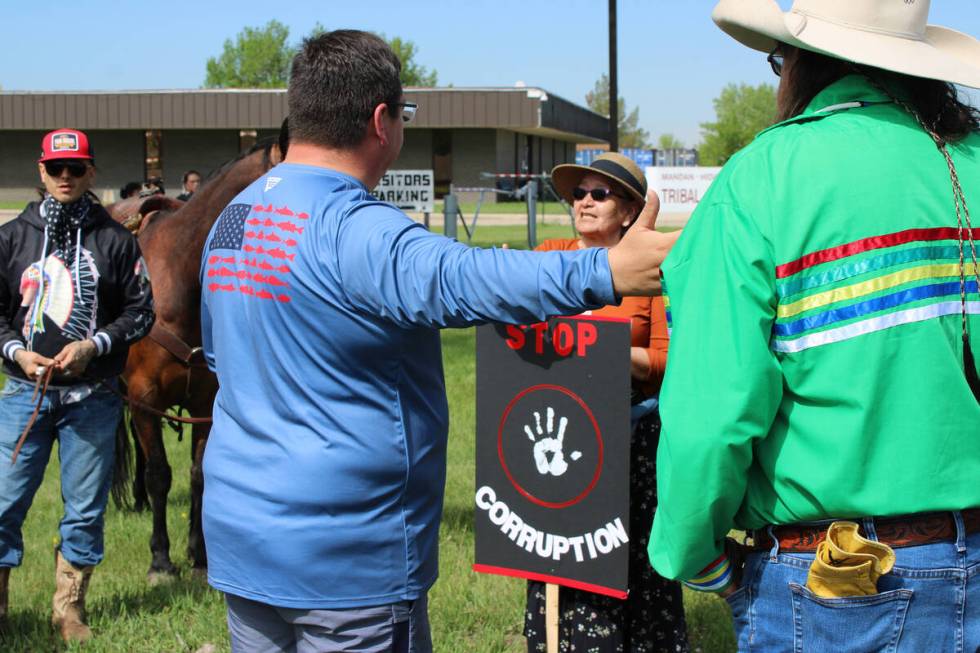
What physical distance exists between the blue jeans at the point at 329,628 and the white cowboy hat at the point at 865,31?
1.46 m

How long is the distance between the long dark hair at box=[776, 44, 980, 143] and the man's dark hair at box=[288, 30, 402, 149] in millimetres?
873

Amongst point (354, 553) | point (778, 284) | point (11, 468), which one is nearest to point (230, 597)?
point (354, 553)

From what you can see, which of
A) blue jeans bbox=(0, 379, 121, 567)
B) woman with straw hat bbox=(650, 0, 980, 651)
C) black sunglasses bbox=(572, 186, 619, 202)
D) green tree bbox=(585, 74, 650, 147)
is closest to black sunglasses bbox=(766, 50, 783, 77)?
woman with straw hat bbox=(650, 0, 980, 651)

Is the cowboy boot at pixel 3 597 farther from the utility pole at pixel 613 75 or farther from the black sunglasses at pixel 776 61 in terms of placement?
the utility pole at pixel 613 75

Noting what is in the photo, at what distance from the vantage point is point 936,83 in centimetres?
206

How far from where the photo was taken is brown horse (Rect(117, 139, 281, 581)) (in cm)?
530

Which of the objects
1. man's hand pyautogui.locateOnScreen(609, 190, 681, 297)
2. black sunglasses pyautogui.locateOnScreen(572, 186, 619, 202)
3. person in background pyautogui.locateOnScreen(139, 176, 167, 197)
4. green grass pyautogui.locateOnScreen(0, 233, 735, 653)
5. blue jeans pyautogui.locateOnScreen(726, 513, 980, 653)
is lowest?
green grass pyautogui.locateOnScreen(0, 233, 735, 653)

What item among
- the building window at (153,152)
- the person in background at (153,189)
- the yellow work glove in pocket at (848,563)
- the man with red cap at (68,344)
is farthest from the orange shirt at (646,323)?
the building window at (153,152)

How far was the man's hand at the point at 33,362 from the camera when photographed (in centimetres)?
421

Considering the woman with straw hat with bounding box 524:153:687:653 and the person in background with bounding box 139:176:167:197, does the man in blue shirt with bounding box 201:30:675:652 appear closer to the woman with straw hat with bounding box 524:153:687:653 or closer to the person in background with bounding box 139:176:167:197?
the woman with straw hat with bounding box 524:153:687:653

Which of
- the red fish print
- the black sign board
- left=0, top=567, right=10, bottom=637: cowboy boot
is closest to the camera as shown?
the red fish print

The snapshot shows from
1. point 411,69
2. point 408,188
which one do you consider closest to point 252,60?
point 411,69

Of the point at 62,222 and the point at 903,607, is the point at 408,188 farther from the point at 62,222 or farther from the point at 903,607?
the point at 903,607

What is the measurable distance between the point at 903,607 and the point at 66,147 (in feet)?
12.6
